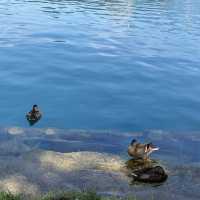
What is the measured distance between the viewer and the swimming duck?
16.1 metres

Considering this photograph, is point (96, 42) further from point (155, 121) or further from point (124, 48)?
point (155, 121)

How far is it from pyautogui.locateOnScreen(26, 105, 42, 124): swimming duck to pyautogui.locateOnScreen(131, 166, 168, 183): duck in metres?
5.94

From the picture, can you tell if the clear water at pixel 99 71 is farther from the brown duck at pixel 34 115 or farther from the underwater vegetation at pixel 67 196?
the underwater vegetation at pixel 67 196

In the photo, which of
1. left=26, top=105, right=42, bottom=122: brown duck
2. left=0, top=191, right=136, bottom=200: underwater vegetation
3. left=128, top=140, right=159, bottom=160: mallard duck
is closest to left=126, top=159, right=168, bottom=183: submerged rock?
left=128, top=140, right=159, bottom=160: mallard duck

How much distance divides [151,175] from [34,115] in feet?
21.1

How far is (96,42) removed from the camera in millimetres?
30469

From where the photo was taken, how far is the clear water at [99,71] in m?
17.5

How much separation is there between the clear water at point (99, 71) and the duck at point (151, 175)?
5310mm

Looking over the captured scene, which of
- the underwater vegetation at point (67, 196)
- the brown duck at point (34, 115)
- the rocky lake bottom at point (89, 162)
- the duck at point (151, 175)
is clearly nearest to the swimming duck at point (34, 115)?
the brown duck at point (34, 115)

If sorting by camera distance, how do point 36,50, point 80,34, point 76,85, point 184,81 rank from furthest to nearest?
point 80,34
point 36,50
point 184,81
point 76,85

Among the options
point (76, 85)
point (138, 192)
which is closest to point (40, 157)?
point (138, 192)

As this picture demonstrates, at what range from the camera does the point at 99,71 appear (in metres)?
23.3

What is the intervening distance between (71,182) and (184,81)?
1278 cm

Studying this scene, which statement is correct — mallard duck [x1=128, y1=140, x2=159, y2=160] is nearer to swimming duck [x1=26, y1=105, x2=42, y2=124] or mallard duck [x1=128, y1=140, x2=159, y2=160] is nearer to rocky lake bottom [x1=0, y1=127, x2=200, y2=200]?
rocky lake bottom [x1=0, y1=127, x2=200, y2=200]
